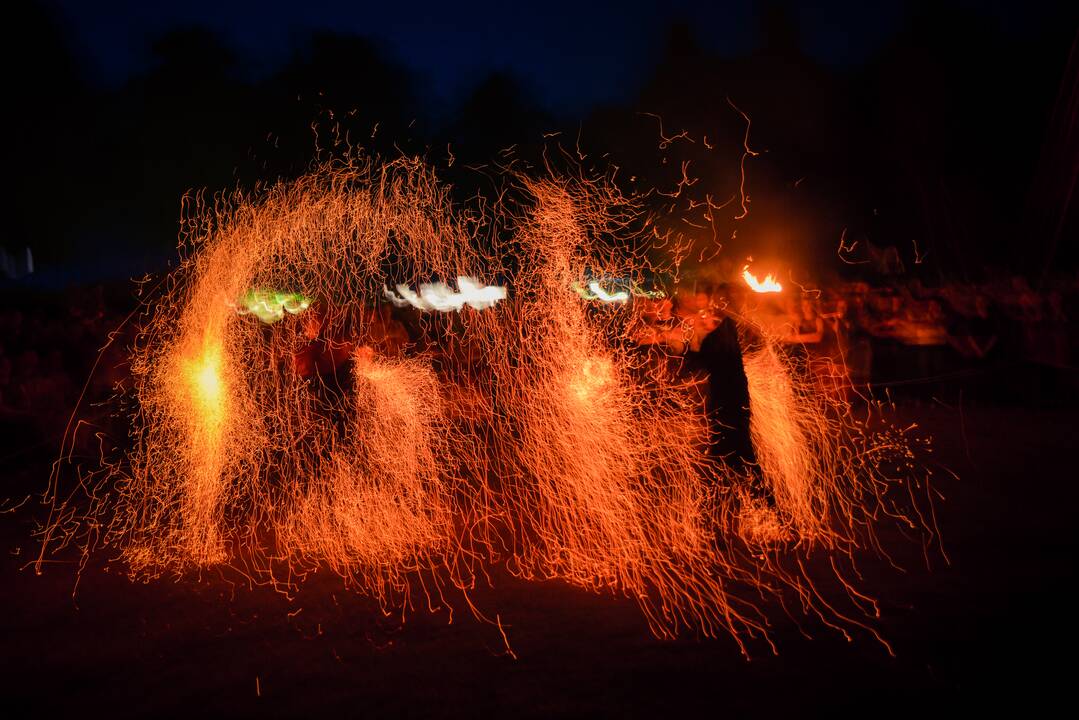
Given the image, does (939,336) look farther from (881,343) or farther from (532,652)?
(532,652)

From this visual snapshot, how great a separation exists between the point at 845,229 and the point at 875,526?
11.8m

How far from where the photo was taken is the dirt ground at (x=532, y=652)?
10.4 feet

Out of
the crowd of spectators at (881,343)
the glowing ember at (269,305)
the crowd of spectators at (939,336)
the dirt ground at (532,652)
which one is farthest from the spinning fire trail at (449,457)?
the crowd of spectators at (939,336)

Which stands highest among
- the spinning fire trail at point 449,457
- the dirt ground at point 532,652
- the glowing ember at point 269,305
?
the glowing ember at point 269,305

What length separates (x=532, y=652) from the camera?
11.9 feet

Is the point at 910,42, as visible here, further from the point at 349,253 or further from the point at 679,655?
the point at 679,655

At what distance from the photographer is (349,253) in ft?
20.1

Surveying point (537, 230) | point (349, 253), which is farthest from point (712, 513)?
point (349, 253)

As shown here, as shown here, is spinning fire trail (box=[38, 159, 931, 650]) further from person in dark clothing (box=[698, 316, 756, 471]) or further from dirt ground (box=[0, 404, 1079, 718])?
dirt ground (box=[0, 404, 1079, 718])

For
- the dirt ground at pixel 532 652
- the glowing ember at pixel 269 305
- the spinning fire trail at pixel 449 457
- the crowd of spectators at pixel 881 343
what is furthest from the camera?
the crowd of spectators at pixel 881 343

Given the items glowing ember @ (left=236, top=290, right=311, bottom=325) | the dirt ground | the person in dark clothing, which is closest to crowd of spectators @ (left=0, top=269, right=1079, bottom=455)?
glowing ember @ (left=236, top=290, right=311, bottom=325)

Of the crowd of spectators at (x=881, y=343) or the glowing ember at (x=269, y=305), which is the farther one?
the crowd of spectators at (x=881, y=343)

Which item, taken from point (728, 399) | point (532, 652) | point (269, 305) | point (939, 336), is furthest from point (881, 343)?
point (532, 652)

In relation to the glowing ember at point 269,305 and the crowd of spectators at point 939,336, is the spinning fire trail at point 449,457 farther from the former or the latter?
the crowd of spectators at point 939,336
